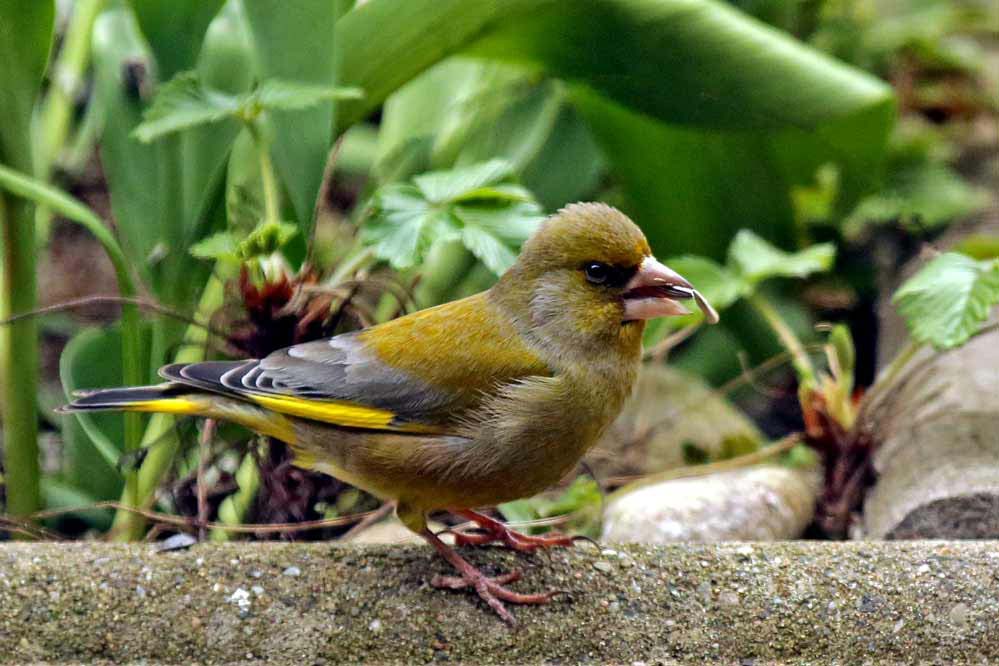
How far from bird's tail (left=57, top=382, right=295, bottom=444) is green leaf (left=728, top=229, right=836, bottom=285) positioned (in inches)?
52.7

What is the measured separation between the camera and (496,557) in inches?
101

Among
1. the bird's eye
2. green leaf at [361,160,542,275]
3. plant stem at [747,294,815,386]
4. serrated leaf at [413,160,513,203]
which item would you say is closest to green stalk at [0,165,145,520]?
green leaf at [361,160,542,275]

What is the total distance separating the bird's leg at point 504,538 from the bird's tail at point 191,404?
1.36ft

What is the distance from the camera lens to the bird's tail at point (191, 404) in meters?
2.53

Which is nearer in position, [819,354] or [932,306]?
[932,306]

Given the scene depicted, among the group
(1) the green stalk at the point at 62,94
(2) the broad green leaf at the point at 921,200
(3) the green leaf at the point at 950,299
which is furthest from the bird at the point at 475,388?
(2) the broad green leaf at the point at 921,200

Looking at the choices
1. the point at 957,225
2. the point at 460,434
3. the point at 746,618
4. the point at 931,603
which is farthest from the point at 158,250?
the point at 957,225

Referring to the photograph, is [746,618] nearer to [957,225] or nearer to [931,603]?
[931,603]

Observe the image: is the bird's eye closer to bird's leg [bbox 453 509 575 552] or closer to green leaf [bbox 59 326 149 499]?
bird's leg [bbox 453 509 575 552]

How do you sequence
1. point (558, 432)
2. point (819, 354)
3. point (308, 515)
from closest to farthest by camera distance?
point (558, 432)
point (308, 515)
point (819, 354)

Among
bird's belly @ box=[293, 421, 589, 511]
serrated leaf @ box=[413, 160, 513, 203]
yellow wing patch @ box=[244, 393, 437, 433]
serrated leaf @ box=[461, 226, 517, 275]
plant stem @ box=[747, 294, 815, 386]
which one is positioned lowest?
plant stem @ box=[747, 294, 815, 386]

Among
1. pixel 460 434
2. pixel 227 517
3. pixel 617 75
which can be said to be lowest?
pixel 227 517

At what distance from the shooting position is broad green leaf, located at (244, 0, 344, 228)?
298 centimetres

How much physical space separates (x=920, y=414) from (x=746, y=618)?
130 cm
